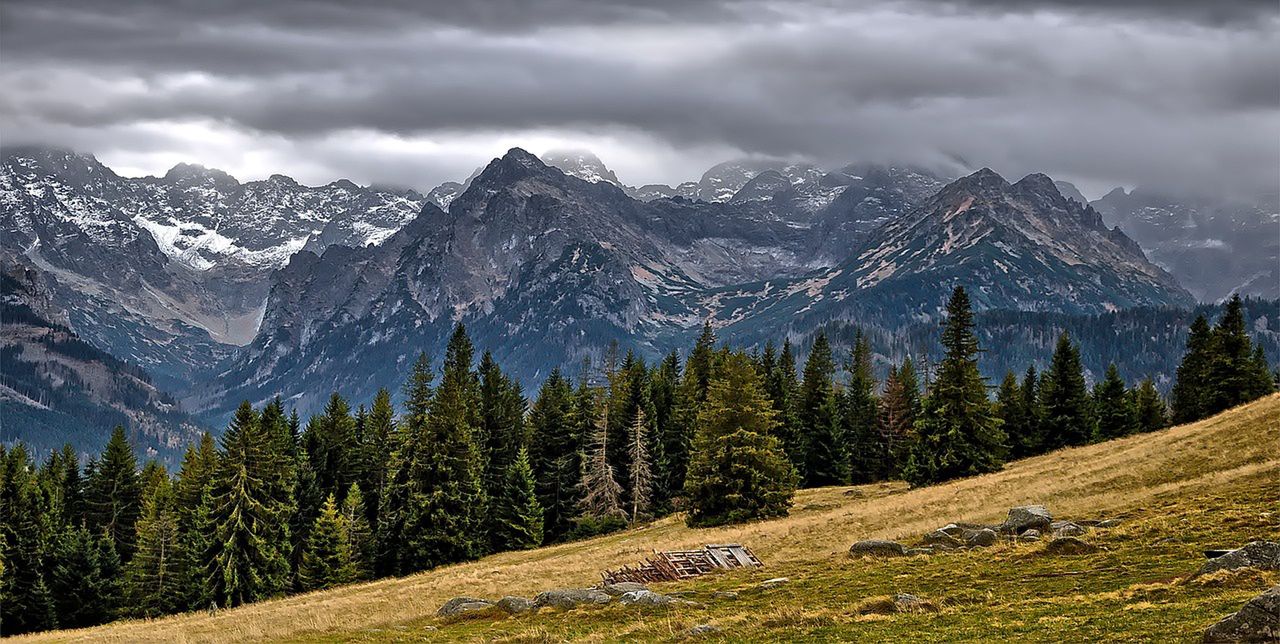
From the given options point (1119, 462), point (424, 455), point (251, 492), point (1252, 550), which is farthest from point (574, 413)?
point (1252, 550)

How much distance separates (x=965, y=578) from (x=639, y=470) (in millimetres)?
65194

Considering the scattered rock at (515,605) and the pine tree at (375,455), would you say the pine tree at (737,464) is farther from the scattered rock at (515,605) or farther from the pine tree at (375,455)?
the pine tree at (375,455)

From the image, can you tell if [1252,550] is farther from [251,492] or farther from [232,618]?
[251,492]

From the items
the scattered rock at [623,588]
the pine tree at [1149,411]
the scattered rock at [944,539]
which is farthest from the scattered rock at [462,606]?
the pine tree at [1149,411]

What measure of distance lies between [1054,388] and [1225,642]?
92.1m

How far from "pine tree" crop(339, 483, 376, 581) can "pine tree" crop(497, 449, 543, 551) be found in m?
11.2

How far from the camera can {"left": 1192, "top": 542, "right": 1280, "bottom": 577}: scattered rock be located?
23375 millimetres

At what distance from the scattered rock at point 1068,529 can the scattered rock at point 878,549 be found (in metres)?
5.44

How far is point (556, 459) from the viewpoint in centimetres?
9944

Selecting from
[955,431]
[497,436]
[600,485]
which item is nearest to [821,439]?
[600,485]

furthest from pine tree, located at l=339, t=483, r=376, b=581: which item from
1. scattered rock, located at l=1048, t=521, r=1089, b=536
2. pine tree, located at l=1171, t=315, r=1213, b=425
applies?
pine tree, located at l=1171, t=315, r=1213, b=425

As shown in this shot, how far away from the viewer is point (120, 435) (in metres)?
102

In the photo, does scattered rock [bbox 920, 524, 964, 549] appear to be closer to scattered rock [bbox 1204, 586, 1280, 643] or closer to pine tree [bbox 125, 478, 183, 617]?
scattered rock [bbox 1204, 586, 1280, 643]

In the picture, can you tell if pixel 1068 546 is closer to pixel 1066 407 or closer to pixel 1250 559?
pixel 1250 559
